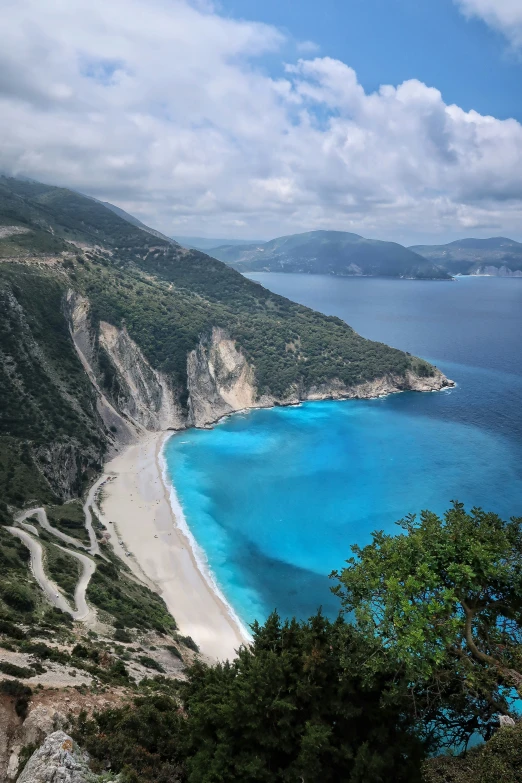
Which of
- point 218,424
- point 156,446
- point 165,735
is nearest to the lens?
point 165,735

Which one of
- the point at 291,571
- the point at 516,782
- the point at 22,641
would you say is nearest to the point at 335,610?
the point at 291,571

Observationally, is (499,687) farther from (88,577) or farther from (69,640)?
(88,577)

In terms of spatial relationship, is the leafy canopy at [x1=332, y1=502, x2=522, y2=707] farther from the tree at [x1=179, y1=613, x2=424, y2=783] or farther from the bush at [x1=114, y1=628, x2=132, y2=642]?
the bush at [x1=114, y1=628, x2=132, y2=642]

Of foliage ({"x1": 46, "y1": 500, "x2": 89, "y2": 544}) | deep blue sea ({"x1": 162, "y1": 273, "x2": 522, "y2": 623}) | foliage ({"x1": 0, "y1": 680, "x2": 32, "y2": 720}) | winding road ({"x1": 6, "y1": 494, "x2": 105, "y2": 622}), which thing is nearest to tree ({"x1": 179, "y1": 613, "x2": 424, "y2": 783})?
foliage ({"x1": 0, "y1": 680, "x2": 32, "y2": 720})

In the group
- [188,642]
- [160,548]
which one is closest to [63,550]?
[160,548]

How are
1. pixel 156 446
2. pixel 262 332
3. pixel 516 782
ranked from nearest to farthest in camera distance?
pixel 516 782 → pixel 156 446 → pixel 262 332

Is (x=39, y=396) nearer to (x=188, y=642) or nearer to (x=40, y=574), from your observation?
(x=40, y=574)
